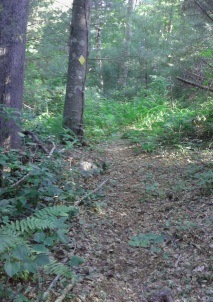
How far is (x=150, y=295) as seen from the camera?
9.74 feet

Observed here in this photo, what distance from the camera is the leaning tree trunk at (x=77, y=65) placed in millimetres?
7508

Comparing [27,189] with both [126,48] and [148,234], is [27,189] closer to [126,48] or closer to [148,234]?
[148,234]

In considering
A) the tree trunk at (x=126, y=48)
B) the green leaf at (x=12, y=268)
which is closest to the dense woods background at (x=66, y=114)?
the green leaf at (x=12, y=268)

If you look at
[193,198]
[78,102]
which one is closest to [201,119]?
[78,102]

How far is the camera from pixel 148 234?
141 inches

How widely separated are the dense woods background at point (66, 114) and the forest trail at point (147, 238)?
32cm

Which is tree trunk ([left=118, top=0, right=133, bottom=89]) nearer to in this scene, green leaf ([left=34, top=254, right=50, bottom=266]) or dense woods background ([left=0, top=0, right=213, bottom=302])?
dense woods background ([left=0, top=0, right=213, bottom=302])

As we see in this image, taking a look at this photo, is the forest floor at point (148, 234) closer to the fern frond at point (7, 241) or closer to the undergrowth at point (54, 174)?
the undergrowth at point (54, 174)

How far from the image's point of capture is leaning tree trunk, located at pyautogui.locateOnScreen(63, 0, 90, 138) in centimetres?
751

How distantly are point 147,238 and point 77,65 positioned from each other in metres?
5.06

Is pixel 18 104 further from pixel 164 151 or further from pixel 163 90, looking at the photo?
pixel 163 90

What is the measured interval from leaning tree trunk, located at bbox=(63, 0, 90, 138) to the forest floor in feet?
4.09

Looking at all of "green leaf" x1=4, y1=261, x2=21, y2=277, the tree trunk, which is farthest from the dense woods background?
the tree trunk

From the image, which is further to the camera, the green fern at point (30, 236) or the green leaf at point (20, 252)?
the green fern at point (30, 236)
